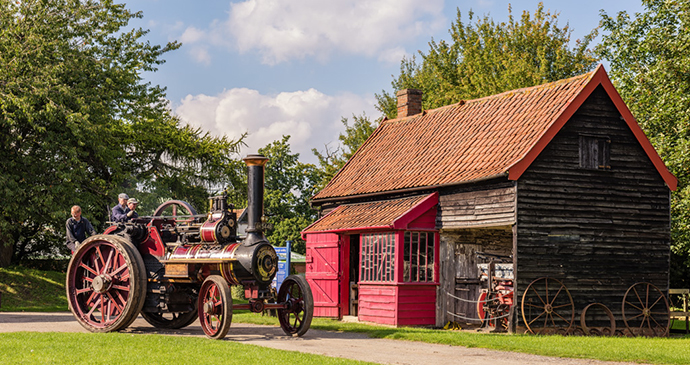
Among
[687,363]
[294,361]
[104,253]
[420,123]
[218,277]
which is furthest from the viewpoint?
[420,123]

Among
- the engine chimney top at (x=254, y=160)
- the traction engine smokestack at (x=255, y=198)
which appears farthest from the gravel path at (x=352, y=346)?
the engine chimney top at (x=254, y=160)

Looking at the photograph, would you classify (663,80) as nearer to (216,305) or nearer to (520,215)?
(520,215)

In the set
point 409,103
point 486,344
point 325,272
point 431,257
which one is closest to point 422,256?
point 431,257

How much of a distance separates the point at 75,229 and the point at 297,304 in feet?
16.9

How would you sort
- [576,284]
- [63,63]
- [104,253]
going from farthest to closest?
1. [63,63]
2. [576,284]
3. [104,253]

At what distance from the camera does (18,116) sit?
24938 millimetres

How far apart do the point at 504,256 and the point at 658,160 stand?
4374mm

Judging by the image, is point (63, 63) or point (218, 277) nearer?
point (218, 277)

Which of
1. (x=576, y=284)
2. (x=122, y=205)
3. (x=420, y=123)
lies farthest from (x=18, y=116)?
(x=576, y=284)

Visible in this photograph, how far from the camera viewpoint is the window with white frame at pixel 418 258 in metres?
19.1

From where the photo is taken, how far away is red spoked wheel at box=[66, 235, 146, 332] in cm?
1461

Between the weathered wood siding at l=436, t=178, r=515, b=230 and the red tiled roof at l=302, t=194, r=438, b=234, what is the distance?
45cm

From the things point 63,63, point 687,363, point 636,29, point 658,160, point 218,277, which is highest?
point 636,29

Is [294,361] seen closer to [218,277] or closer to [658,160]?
[218,277]
